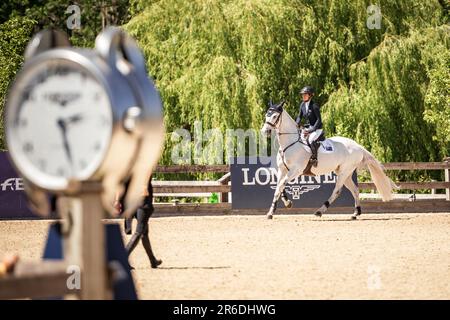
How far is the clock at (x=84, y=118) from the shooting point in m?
3.91

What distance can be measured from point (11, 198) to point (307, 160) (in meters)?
8.25

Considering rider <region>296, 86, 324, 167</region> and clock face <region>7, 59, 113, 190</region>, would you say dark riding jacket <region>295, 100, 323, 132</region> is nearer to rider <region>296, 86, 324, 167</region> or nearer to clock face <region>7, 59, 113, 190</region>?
rider <region>296, 86, 324, 167</region>

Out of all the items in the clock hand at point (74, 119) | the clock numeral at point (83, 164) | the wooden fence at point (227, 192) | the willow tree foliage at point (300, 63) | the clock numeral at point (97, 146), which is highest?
the willow tree foliage at point (300, 63)

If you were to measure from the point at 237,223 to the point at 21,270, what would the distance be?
16518mm

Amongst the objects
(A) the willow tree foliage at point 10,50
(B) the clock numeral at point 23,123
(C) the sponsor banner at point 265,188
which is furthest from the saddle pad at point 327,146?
(B) the clock numeral at point 23,123

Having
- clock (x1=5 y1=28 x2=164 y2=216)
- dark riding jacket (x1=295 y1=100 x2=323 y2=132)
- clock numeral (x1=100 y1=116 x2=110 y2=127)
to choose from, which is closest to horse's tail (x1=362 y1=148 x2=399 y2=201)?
dark riding jacket (x1=295 y1=100 x2=323 y2=132)

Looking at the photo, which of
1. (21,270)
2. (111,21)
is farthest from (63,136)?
(111,21)

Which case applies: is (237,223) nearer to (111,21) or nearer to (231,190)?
(231,190)

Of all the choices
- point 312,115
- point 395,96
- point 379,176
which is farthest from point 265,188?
point 395,96

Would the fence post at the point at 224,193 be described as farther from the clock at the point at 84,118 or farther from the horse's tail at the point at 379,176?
the clock at the point at 84,118

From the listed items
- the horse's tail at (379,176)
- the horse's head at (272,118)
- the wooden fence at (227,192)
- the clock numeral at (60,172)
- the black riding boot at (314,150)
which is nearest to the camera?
the clock numeral at (60,172)

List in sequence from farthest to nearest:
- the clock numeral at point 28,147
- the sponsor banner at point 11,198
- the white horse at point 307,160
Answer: the sponsor banner at point 11,198 → the white horse at point 307,160 → the clock numeral at point 28,147

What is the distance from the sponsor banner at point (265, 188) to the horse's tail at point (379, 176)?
1.66 m

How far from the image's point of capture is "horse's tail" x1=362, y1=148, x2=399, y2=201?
74.4 ft
